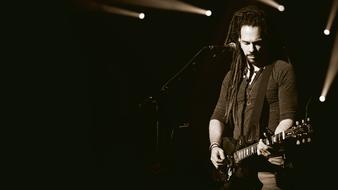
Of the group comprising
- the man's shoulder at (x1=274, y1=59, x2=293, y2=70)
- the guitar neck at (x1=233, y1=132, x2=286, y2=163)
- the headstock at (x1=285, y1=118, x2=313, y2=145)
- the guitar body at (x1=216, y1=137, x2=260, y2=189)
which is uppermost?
the man's shoulder at (x1=274, y1=59, x2=293, y2=70)

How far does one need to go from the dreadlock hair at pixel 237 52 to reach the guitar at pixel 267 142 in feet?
0.68

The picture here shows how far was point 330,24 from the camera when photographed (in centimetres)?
292

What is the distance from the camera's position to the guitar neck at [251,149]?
1998 millimetres

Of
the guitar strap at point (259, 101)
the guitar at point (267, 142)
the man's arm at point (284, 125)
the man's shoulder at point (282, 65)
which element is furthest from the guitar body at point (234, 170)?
the man's shoulder at point (282, 65)

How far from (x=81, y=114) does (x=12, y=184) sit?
860mm

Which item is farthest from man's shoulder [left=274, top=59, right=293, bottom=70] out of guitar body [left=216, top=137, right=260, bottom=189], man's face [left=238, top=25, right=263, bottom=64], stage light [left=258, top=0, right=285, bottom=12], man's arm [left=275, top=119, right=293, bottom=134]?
stage light [left=258, top=0, right=285, bottom=12]

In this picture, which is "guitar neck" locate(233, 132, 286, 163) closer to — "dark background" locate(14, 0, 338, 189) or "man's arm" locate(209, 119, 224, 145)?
"man's arm" locate(209, 119, 224, 145)

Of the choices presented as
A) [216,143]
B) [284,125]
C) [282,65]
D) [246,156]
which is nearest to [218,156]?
[216,143]

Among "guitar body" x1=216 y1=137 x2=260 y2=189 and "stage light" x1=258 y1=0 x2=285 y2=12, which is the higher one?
"stage light" x1=258 y1=0 x2=285 y2=12

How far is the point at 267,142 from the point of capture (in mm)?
2023

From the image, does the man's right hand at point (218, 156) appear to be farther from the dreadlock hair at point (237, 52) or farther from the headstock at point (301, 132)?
the headstock at point (301, 132)

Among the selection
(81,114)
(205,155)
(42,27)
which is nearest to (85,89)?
(81,114)

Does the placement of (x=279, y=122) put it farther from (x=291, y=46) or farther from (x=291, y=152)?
(x=291, y=46)

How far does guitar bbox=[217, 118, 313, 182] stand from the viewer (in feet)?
6.31
